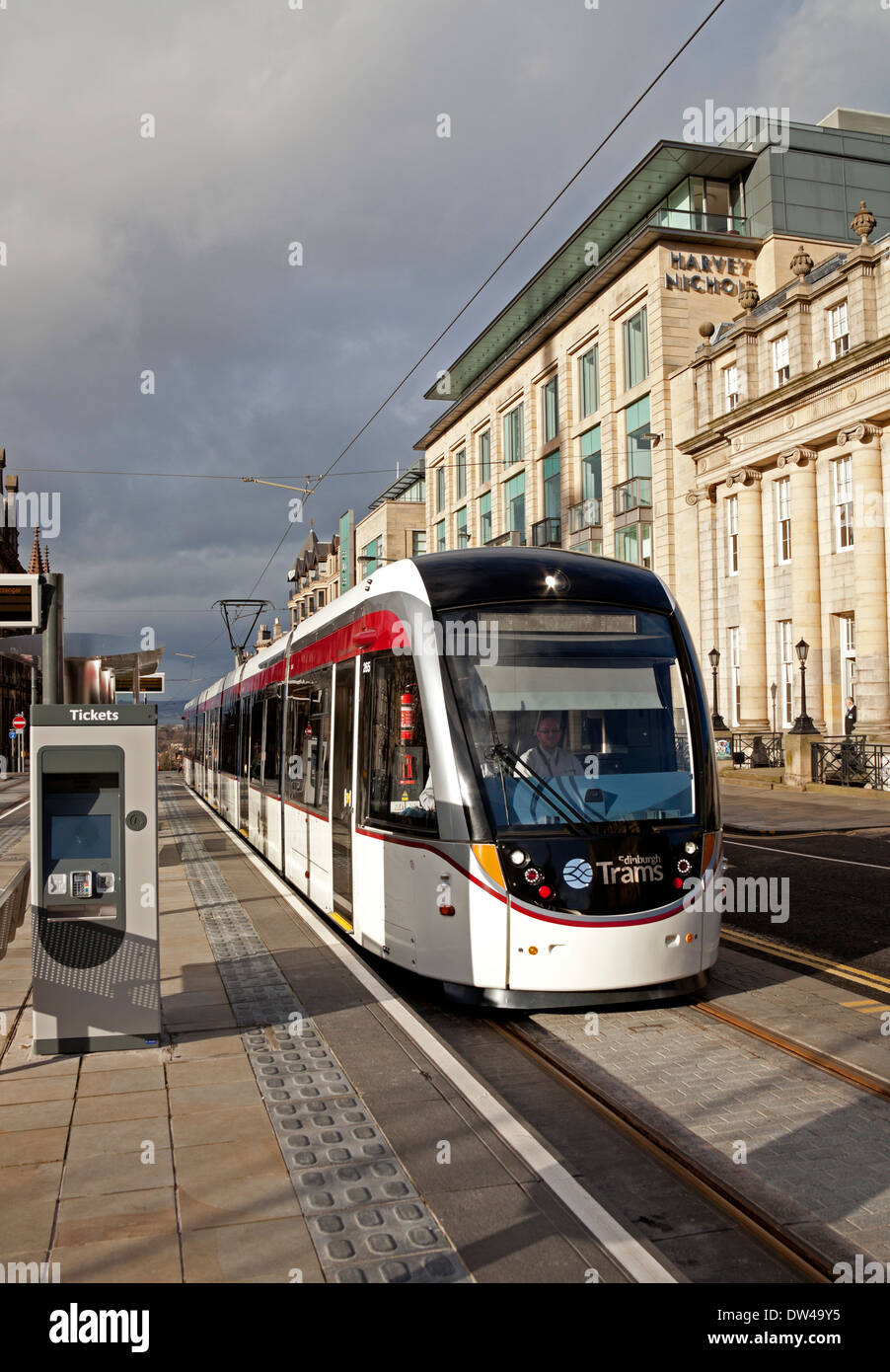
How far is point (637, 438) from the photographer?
44562mm

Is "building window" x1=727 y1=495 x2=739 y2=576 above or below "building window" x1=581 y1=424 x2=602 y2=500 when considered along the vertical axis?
below

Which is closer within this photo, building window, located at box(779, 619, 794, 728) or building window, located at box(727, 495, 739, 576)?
building window, located at box(779, 619, 794, 728)

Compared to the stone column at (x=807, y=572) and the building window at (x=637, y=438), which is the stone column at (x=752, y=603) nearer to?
the stone column at (x=807, y=572)

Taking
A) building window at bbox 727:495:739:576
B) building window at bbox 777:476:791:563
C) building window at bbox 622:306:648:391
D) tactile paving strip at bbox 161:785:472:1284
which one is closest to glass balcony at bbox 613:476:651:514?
building window at bbox 622:306:648:391

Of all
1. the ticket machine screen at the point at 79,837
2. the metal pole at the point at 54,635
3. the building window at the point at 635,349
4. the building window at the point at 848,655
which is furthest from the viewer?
the building window at the point at 635,349

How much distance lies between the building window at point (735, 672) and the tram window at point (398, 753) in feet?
102

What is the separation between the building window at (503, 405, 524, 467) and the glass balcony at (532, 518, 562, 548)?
16.1ft

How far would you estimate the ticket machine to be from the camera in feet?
22.3

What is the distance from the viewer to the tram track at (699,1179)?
4.27m

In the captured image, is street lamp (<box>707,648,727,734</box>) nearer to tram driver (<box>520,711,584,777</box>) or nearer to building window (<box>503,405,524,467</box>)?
building window (<box>503,405,524,467</box>)

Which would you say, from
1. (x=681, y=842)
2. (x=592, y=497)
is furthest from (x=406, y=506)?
(x=681, y=842)

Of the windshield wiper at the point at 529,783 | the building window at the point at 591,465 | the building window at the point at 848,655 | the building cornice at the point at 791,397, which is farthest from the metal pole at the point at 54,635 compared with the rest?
the building window at the point at 591,465

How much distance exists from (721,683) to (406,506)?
126ft
